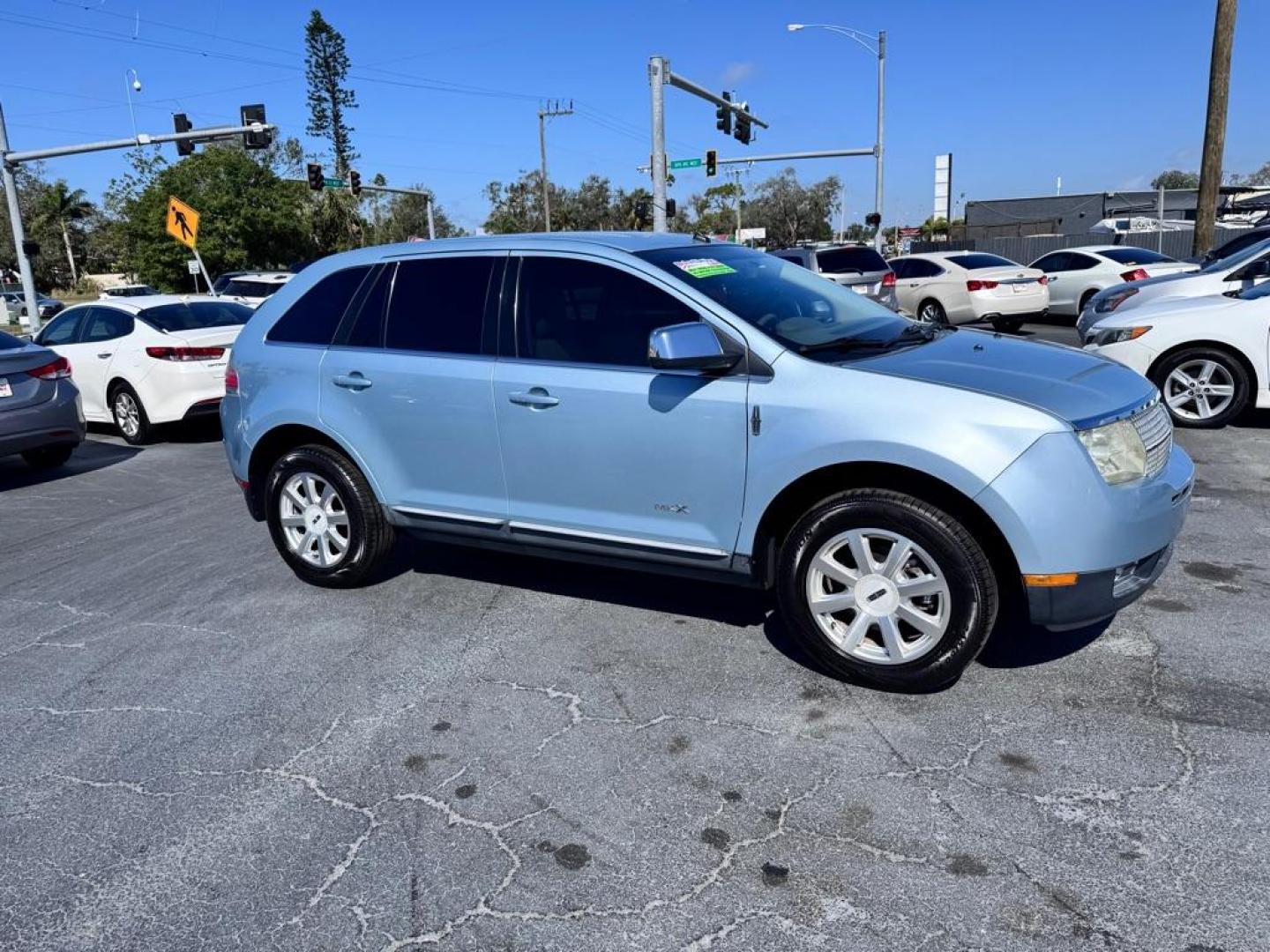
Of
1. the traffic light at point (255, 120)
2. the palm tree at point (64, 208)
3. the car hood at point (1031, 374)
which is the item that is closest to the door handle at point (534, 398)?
the car hood at point (1031, 374)

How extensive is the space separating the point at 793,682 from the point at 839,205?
3876 inches

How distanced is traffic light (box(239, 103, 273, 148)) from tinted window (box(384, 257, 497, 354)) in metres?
23.1

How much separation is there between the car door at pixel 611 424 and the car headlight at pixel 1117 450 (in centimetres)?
129

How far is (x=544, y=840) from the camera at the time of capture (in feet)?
10.0

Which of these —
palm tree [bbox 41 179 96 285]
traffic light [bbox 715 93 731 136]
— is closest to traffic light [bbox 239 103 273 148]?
traffic light [bbox 715 93 731 136]

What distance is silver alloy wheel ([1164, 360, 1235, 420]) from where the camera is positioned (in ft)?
27.2

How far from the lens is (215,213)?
48469 millimetres

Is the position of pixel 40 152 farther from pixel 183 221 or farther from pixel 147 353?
pixel 147 353

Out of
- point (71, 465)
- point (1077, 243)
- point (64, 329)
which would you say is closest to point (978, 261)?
point (64, 329)

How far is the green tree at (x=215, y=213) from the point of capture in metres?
47.8

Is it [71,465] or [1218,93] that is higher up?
[1218,93]

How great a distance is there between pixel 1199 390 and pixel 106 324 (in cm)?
1123

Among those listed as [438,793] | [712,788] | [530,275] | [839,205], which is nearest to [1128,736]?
[712,788]

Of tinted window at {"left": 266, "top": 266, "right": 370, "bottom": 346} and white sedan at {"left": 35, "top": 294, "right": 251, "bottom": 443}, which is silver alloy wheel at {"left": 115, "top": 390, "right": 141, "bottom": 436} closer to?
white sedan at {"left": 35, "top": 294, "right": 251, "bottom": 443}
